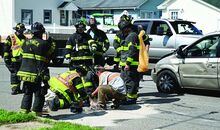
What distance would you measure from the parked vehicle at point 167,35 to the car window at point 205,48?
4.54 metres

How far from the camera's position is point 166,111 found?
9.83m

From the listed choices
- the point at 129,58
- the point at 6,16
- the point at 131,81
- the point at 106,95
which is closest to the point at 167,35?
the point at 131,81

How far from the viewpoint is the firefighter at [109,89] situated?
9586 millimetres

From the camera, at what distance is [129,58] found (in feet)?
33.4

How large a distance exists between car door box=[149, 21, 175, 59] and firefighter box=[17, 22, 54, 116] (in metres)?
8.85

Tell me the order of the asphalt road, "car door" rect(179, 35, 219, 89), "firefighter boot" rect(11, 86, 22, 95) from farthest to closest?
"firefighter boot" rect(11, 86, 22, 95) < "car door" rect(179, 35, 219, 89) < the asphalt road

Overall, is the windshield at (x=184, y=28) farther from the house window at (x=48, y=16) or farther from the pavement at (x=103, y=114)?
the house window at (x=48, y=16)

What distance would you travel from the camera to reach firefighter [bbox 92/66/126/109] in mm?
9586

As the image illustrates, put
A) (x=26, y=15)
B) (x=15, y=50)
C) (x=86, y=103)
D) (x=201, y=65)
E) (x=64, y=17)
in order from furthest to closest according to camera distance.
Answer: (x=64, y=17)
(x=26, y=15)
(x=15, y=50)
(x=201, y=65)
(x=86, y=103)

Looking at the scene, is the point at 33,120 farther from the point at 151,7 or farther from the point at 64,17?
the point at 151,7

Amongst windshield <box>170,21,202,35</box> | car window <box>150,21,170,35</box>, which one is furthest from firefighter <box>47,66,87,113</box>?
windshield <box>170,21,202,35</box>

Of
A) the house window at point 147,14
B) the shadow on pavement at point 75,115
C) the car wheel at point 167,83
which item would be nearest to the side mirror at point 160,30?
the car wheel at point 167,83

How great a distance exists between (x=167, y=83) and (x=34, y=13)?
35.2 m

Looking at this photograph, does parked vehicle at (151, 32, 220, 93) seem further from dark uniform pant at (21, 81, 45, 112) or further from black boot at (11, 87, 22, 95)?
dark uniform pant at (21, 81, 45, 112)
